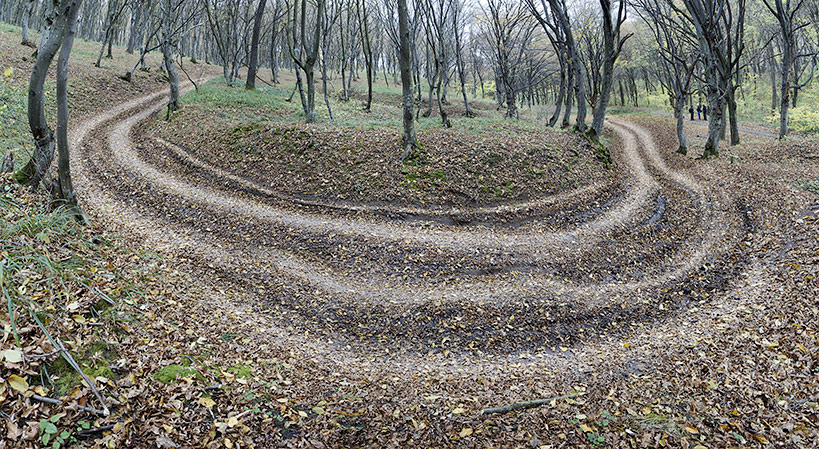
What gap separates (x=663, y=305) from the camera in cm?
821

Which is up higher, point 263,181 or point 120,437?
point 263,181

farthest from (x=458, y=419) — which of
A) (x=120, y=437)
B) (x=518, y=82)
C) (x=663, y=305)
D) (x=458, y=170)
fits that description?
(x=518, y=82)

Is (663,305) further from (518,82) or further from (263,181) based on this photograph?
(518,82)

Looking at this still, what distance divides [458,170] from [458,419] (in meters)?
9.45

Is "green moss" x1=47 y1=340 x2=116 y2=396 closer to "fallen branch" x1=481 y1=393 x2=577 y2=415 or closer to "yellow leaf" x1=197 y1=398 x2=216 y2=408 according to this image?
"yellow leaf" x1=197 y1=398 x2=216 y2=408

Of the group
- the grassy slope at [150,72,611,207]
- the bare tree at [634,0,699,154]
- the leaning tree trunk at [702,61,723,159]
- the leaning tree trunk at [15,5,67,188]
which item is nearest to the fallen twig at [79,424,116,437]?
the leaning tree trunk at [15,5,67,188]

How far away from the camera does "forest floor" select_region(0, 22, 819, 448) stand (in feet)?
14.2

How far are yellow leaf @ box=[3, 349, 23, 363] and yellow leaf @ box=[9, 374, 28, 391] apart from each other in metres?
0.13

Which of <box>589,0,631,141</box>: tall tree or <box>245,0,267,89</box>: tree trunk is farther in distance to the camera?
<box>245,0,267,89</box>: tree trunk

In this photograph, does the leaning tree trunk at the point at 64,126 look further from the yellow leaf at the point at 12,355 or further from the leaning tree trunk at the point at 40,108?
the yellow leaf at the point at 12,355

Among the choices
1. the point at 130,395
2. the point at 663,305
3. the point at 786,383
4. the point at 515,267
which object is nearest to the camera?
the point at 130,395

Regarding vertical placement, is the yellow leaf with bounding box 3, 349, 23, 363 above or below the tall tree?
below

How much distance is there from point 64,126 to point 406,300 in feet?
24.0

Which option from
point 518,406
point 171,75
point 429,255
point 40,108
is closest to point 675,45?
point 429,255
